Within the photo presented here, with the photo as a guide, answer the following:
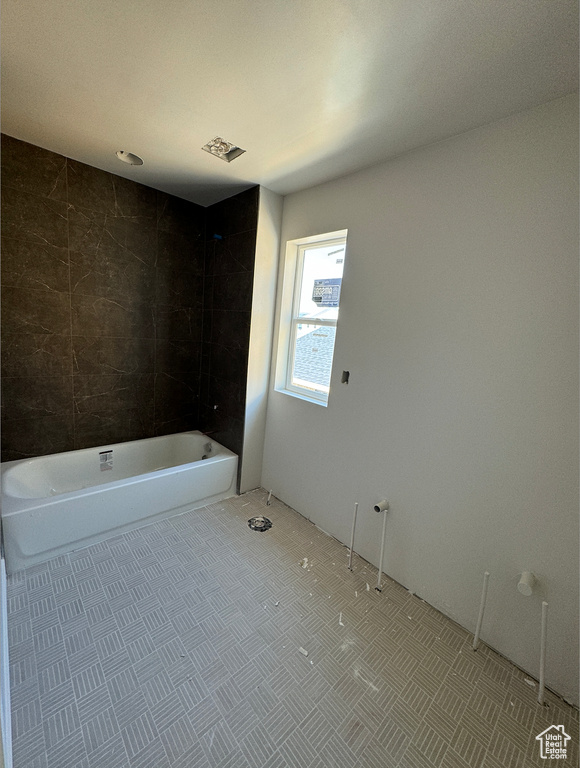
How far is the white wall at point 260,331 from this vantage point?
8.00 feet

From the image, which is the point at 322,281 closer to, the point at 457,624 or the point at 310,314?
the point at 310,314

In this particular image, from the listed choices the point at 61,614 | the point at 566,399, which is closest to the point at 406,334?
the point at 566,399

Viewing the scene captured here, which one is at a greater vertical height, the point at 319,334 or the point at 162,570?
the point at 319,334

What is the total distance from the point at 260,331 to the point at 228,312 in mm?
392

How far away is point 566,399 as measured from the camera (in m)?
1.27

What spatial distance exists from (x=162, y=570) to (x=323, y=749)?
1.17 meters

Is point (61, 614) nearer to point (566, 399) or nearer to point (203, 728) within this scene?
point (203, 728)

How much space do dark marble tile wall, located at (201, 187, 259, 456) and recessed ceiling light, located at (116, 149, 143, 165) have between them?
746 mm

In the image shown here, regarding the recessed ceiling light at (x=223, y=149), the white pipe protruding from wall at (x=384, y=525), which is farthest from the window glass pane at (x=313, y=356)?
the recessed ceiling light at (x=223, y=149)

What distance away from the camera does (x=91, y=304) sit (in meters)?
2.43

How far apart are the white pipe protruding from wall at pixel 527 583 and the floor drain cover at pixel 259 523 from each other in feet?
5.02

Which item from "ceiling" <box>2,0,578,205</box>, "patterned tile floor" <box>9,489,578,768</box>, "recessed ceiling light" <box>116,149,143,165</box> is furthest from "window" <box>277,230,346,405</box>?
"patterned tile floor" <box>9,489,578,768</box>

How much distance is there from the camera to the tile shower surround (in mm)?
2141

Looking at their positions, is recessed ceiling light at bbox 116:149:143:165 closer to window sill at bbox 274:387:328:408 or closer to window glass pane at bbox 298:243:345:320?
window glass pane at bbox 298:243:345:320
